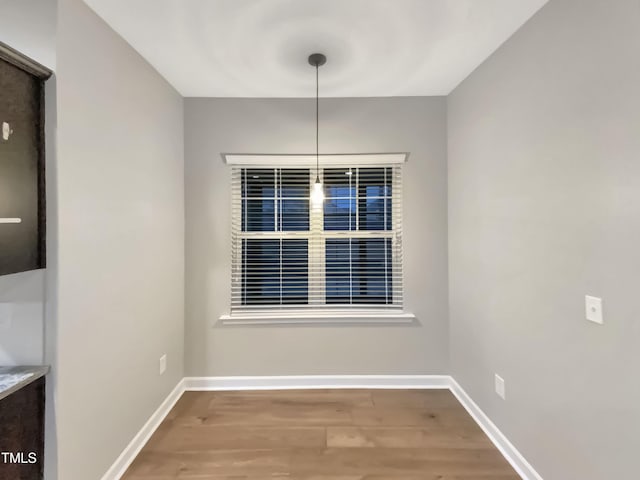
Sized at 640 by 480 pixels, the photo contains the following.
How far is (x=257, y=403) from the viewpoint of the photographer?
271 centimetres

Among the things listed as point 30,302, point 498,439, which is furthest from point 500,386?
point 30,302

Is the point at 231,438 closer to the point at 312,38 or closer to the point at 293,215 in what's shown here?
the point at 293,215

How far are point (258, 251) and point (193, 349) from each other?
1.09m

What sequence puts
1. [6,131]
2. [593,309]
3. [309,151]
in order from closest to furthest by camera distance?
[6,131] < [593,309] < [309,151]

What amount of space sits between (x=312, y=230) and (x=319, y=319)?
33.4 inches

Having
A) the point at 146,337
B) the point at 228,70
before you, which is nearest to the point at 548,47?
the point at 228,70

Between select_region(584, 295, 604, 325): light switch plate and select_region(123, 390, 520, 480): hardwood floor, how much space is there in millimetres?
1174

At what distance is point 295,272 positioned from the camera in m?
3.05

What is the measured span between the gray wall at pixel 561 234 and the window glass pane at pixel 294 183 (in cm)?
146

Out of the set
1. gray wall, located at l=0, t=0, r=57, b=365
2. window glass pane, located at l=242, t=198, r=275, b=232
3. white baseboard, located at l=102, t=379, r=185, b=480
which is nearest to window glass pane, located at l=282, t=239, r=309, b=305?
window glass pane, located at l=242, t=198, r=275, b=232

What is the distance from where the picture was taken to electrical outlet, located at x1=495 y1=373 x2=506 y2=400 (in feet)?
6.98

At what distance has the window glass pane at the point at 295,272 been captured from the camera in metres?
3.04

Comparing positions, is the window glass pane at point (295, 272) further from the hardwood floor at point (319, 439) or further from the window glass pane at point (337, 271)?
the hardwood floor at point (319, 439)

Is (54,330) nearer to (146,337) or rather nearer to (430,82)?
(146,337)
